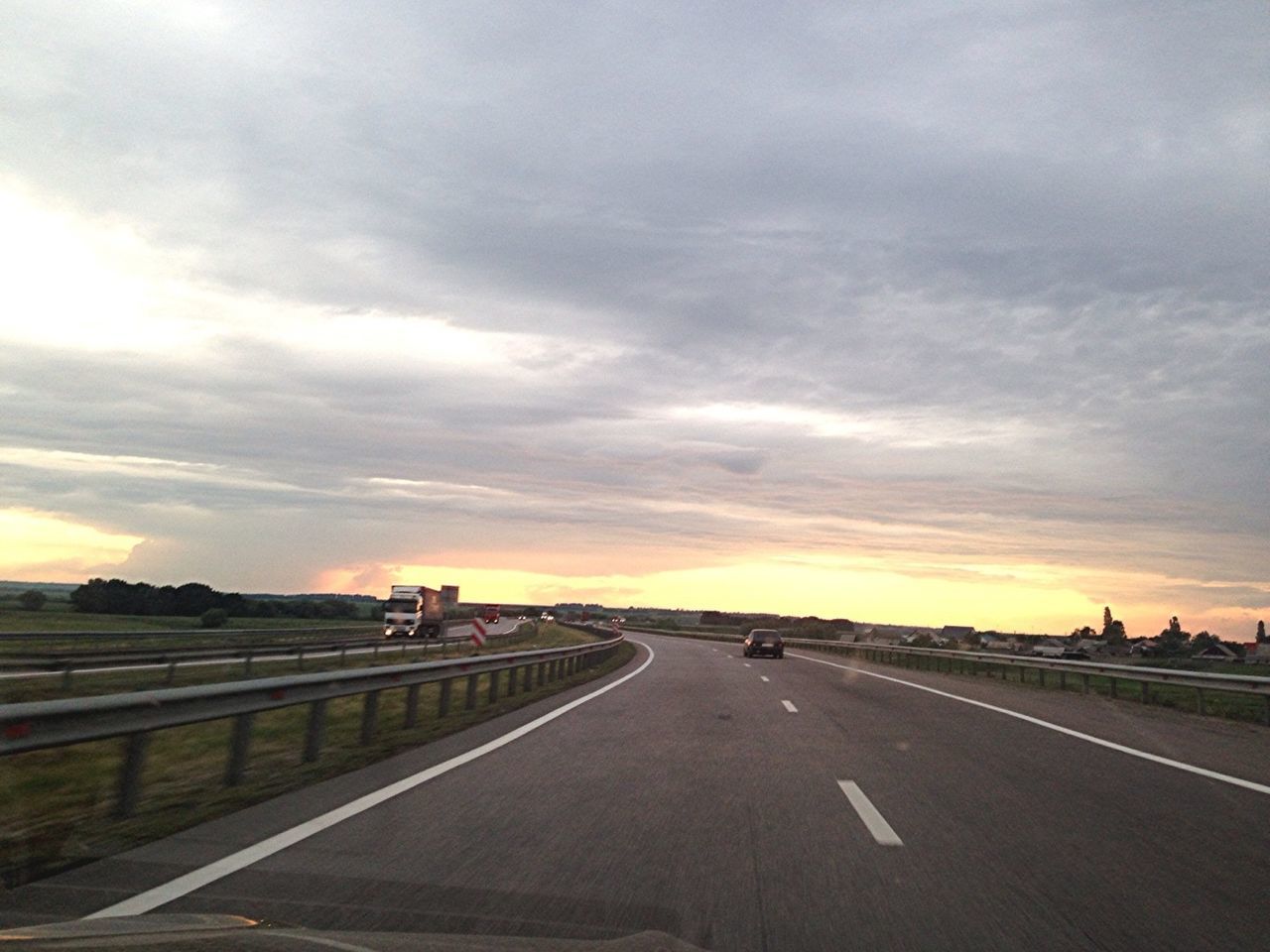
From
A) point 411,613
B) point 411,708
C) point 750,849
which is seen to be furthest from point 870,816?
point 411,613

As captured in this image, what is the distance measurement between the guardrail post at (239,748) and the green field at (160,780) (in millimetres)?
135

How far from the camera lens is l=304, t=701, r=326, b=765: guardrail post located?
11.7 metres

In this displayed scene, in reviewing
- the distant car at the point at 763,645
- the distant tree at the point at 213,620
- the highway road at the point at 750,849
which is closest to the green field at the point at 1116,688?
the distant car at the point at 763,645

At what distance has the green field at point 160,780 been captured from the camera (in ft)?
24.7

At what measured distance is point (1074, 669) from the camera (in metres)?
29.3

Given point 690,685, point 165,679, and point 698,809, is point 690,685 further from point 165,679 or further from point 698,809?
point 698,809

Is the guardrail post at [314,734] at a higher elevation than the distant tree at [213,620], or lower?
lower

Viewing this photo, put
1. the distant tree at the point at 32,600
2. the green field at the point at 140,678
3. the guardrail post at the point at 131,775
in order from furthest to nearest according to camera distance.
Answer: the distant tree at the point at 32,600 < the green field at the point at 140,678 < the guardrail post at the point at 131,775

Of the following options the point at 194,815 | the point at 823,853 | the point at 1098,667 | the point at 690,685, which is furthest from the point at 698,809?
the point at 1098,667

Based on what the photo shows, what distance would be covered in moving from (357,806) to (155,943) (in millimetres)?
5666

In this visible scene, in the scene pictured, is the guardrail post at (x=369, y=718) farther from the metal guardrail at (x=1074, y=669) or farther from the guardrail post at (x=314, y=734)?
the metal guardrail at (x=1074, y=669)

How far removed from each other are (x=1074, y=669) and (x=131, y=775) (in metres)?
25.6

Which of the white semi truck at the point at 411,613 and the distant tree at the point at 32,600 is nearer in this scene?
the white semi truck at the point at 411,613

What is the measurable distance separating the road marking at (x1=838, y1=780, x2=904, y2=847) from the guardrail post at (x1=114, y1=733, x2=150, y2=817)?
18.4 feet
